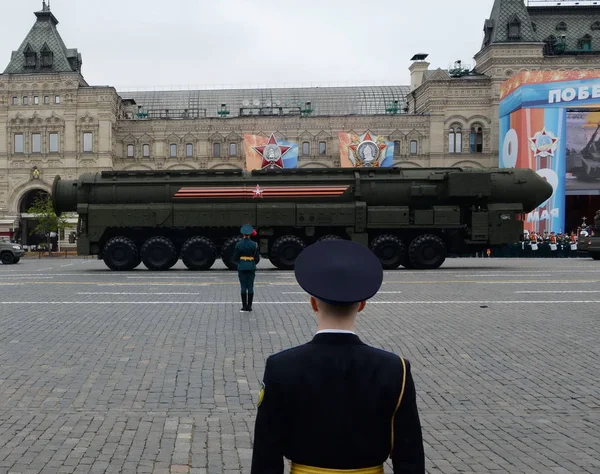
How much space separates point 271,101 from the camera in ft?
259

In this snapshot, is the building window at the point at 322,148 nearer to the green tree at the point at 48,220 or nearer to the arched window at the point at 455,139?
the arched window at the point at 455,139

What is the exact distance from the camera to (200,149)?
69.4m

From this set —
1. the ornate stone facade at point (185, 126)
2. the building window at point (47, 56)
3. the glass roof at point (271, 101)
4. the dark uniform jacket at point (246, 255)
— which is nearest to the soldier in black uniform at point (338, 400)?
the dark uniform jacket at point (246, 255)

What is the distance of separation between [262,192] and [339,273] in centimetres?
2543

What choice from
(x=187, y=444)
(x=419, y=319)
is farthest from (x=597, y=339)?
(x=187, y=444)

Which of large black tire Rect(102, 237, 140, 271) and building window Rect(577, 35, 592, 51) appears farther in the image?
building window Rect(577, 35, 592, 51)

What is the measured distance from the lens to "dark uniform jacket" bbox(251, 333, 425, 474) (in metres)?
2.96

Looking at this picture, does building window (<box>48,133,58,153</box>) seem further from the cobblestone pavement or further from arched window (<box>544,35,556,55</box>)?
the cobblestone pavement

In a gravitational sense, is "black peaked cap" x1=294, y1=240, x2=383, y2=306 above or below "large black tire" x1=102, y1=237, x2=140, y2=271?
above

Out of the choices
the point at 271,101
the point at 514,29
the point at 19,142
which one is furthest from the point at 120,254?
the point at 271,101

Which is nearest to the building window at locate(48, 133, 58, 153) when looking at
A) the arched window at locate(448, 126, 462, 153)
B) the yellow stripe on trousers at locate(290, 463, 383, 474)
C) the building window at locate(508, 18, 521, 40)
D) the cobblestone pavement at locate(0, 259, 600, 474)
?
the arched window at locate(448, 126, 462, 153)

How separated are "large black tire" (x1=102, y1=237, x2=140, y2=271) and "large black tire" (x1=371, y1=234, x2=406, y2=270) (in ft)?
28.0

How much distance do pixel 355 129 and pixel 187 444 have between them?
63.7 metres

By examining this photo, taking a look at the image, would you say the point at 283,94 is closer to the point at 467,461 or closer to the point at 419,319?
the point at 419,319
